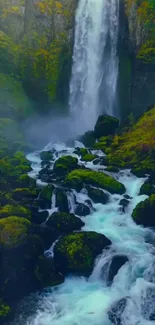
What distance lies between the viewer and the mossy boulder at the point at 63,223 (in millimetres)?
14836

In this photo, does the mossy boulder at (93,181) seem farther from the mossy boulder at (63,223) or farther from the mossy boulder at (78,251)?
the mossy boulder at (78,251)

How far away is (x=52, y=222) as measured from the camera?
49.4ft

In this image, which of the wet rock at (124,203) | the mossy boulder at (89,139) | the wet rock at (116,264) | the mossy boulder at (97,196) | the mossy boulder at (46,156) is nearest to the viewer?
the wet rock at (116,264)

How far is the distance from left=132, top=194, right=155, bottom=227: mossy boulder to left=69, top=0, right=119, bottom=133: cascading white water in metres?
20.0

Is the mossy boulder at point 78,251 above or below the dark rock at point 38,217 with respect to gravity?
below

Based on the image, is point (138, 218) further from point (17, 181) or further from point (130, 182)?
point (17, 181)

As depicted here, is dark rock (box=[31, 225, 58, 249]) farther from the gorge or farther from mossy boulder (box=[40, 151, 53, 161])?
mossy boulder (box=[40, 151, 53, 161])

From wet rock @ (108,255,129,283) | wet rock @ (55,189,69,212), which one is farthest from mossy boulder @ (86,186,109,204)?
wet rock @ (108,255,129,283)

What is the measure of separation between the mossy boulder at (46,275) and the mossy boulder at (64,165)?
9497mm

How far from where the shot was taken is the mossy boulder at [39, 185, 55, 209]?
1688 cm

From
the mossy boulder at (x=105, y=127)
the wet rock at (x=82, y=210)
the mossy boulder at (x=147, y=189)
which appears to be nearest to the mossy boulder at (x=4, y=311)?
the wet rock at (x=82, y=210)

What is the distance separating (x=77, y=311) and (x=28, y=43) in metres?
29.1

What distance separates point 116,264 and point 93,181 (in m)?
7.47

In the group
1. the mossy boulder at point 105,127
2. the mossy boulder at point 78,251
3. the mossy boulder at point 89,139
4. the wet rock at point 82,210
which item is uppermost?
the mossy boulder at point 105,127
